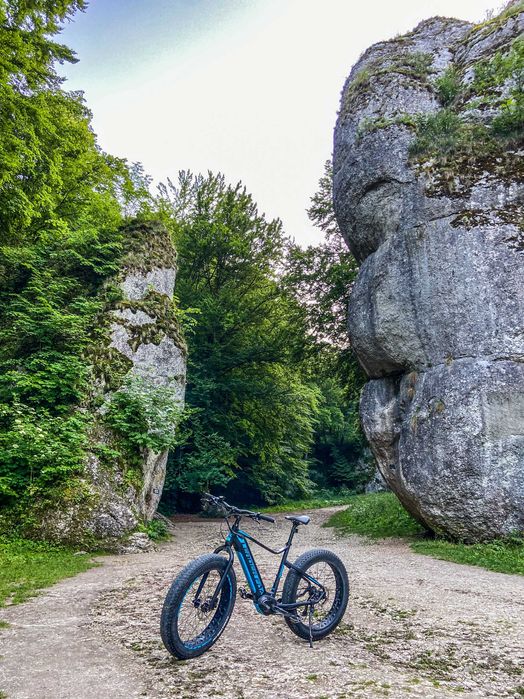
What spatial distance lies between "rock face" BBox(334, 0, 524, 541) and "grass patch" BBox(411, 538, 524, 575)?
262 mm

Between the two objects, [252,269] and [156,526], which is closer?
[156,526]

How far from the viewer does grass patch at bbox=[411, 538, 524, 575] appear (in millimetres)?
6705

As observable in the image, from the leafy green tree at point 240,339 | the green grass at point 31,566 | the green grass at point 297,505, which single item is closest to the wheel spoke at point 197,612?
the green grass at point 31,566

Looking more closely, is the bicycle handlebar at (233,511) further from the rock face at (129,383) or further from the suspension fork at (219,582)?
the rock face at (129,383)

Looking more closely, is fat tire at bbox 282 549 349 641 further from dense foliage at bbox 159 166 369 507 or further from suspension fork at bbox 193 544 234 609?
dense foliage at bbox 159 166 369 507

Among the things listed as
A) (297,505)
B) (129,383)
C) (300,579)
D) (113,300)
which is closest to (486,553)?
(300,579)

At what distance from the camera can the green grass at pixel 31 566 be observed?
16.5 ft

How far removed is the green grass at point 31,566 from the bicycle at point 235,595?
2568 mm

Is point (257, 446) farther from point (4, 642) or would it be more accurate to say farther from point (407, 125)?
point (4, 642)

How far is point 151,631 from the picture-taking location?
143 inches

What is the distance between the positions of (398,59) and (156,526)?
13576mm

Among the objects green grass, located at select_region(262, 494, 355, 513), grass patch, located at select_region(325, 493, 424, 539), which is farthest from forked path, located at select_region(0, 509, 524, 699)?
green grass, located at select_region(262, 494, 355, 513)

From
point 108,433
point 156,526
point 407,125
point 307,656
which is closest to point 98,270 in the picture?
point 108,433

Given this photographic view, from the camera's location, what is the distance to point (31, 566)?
627 centimetres
